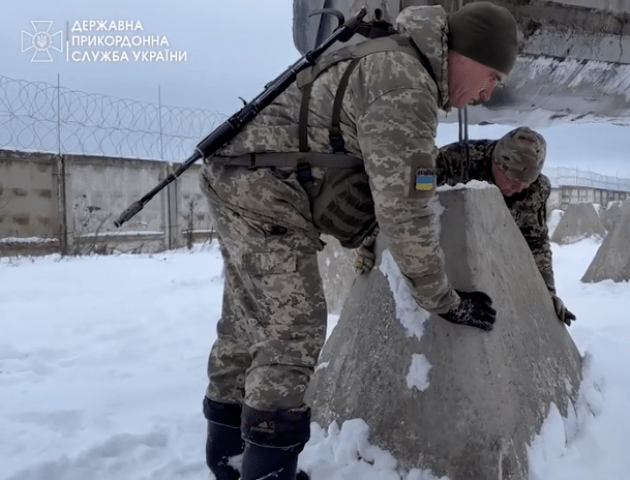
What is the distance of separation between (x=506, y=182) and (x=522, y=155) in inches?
5.0

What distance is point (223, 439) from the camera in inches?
56.5

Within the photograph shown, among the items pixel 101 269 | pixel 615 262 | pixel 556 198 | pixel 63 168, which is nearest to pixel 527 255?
pixel 615 262

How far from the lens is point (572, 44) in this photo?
288 centimetres

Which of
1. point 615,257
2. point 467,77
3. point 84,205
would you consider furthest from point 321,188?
point 84,205

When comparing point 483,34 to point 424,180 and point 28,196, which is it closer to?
point 424,180

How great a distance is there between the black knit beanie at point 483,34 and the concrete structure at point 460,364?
20.6 inches

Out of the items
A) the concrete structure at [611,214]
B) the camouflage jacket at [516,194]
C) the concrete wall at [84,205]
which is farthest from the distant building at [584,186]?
the camouflage jacket at [516,194]

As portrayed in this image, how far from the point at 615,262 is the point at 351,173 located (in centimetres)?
420

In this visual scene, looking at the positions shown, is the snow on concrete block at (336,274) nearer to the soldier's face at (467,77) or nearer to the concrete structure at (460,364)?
the concrete structure at (460,364)

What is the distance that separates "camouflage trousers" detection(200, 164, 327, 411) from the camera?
125cm

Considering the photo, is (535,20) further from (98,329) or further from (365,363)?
(98,329)

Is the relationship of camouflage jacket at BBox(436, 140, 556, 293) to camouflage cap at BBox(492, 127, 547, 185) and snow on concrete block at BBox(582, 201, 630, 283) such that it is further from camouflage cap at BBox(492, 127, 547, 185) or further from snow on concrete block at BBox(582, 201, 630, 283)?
snow on concrete block at BBox(582, 201, 630, 283)

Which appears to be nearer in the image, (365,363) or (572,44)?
(365,363)

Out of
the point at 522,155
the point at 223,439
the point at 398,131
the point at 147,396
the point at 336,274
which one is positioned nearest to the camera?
the point at 398,131
